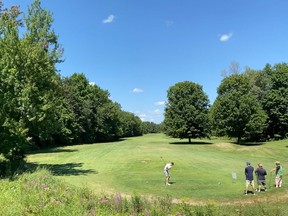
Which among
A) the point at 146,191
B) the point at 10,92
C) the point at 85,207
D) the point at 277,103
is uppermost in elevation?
the point at 277,103

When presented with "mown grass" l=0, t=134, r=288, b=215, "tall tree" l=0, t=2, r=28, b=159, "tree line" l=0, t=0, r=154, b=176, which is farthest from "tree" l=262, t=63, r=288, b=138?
"tall tree" l=0, t=2, r=28, b=159

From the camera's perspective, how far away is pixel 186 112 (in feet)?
228

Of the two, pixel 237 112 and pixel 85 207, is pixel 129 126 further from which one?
pixel 85 207

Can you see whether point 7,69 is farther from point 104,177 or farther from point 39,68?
point 104,177

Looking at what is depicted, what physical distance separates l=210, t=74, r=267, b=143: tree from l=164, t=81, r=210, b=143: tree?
2849mm

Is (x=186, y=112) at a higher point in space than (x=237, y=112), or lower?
higher

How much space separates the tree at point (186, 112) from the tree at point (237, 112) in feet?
9.35

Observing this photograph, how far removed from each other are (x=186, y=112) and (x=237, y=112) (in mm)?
10757

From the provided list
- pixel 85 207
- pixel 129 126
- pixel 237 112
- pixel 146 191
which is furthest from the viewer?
pixel 129 126

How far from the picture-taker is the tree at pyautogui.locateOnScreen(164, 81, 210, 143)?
6919cm

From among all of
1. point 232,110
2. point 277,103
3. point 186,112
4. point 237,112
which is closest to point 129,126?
point 186,112

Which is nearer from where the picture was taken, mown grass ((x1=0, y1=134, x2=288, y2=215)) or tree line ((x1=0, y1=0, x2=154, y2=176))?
mown grass ((x1=0, y1=134, x2=288, y2=215))

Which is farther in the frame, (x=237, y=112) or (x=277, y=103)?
(x=277, y=103)

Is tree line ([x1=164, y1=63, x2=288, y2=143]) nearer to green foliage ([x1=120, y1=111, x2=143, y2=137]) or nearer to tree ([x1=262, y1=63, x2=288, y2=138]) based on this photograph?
tree ([x1=262, y1=63, x2=288, y2=138])
